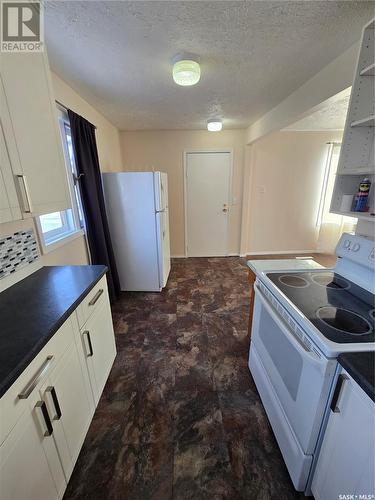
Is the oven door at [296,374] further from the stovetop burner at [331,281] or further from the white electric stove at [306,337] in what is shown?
the stovetop burner at [331,281]

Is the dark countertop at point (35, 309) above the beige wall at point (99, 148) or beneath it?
beneath

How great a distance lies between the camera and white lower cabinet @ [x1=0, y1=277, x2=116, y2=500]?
2.35ft

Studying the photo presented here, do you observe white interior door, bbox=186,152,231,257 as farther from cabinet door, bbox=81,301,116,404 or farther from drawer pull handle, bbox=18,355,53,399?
drawer pull handle, bbox=18,355,53,399

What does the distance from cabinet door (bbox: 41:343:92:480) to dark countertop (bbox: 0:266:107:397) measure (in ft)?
0.67

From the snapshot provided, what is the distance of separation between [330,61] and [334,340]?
202cm

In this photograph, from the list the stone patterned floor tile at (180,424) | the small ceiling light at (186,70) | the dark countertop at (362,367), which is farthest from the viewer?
the small ceiling light at (186,70)

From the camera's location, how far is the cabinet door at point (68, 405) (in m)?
0.95

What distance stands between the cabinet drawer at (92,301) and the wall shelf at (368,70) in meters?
2.02

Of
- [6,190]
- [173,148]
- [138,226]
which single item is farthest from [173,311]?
[173,148]

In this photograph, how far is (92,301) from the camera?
1378mm

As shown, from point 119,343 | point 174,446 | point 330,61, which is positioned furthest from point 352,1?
point 119,343

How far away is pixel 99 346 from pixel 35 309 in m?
0.58

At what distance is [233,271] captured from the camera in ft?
12.1

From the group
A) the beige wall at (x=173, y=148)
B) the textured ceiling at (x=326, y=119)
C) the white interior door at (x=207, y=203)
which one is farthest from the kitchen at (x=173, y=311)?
the white interior door at (x=207, y=203)
